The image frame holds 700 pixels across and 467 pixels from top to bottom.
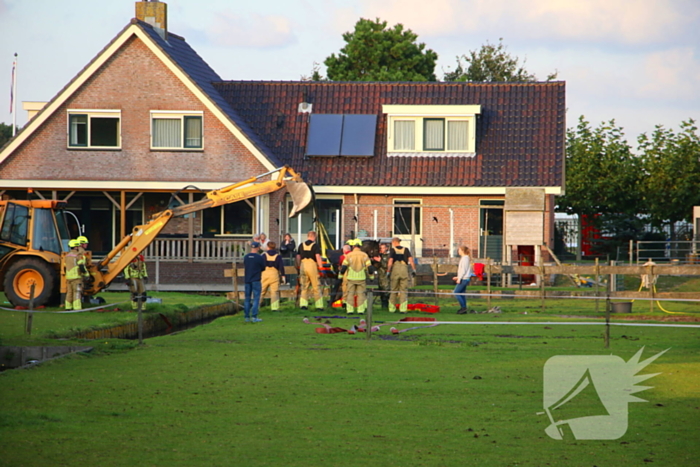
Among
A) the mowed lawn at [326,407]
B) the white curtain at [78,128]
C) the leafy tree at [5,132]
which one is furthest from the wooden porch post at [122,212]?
the leafy tree at [5,132]

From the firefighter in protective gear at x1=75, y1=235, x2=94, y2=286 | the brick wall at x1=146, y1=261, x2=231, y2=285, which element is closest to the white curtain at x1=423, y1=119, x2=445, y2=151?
the brick wall at x1=146, y1=261, x2=231, y2=285

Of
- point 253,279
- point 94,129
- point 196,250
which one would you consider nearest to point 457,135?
point 196,250

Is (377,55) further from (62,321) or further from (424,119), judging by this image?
(62,321)

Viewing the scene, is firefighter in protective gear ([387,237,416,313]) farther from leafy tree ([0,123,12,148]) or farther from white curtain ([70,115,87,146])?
leafy tree ([0,123,12,148])

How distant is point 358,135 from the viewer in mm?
32000

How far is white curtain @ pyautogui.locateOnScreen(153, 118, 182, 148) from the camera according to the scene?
30172 mm

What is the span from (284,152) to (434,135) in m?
5.21

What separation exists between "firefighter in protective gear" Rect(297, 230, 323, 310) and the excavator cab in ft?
17.7

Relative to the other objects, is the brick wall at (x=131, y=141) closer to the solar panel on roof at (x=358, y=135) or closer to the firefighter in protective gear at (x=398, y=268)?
the solar panel on roof at (x=358, y=135)

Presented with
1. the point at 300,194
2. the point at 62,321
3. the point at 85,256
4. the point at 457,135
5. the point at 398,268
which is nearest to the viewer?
the point at 62,321

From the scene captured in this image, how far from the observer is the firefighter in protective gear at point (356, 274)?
67.4 feet

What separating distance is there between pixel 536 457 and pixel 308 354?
21.4ft

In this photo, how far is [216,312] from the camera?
2295 centimetres

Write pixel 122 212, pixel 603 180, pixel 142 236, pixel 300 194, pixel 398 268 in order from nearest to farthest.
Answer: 1. pixel 142 236
2. pixel 398 268
3. pixel 300 194
4. pixel 122 212
5. pixel 603 180
